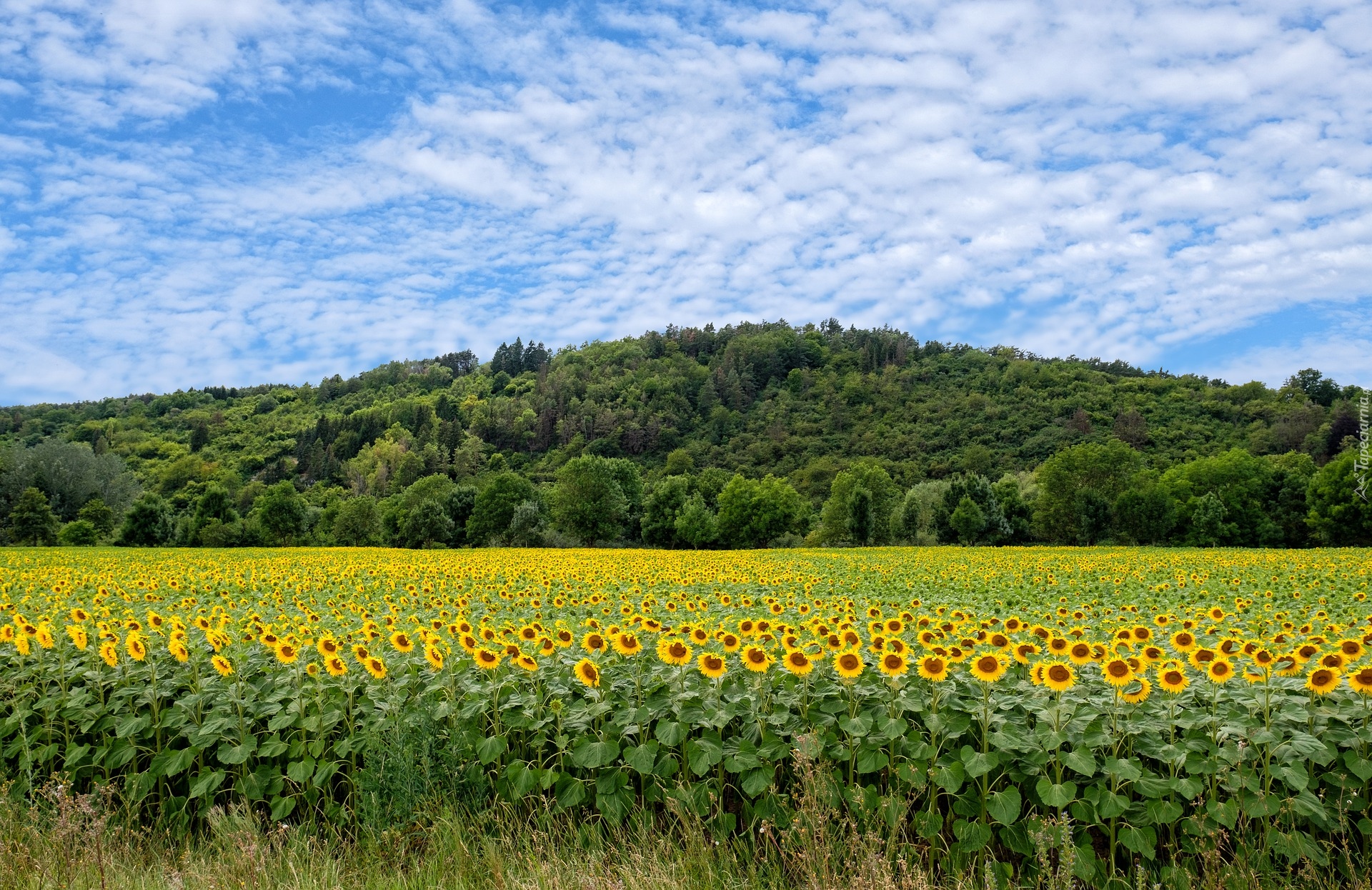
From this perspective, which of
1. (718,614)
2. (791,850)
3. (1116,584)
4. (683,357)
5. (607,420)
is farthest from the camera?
(683,357)

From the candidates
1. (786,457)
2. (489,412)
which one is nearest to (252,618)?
(786,457)

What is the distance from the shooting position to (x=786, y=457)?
106 meters

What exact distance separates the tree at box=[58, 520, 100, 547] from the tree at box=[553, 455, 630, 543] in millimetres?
36580

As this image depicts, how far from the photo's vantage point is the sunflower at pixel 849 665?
4.78 m

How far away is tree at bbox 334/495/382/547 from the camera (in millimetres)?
70188

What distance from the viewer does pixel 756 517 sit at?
68.2 meters

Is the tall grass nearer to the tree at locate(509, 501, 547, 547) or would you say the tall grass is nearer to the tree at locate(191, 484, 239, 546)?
the tree at locate(509, 501, 547, 547)

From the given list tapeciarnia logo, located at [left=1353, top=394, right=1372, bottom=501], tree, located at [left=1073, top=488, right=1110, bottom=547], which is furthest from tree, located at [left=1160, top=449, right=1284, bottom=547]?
tapeciarnia logo, located at [left=1353, top=394, right=1372, bottom=501]

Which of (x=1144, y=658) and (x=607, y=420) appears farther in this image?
(x=607, y=420)

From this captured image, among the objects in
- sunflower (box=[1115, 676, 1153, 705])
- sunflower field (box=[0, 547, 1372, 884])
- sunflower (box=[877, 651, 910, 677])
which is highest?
sunflower (box=[877, 651, 910, 677])

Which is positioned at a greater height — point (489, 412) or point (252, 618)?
point (489, 412)

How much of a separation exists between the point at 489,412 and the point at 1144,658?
5206 inches

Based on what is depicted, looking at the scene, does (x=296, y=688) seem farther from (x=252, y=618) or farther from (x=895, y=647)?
(x=895, y=647)

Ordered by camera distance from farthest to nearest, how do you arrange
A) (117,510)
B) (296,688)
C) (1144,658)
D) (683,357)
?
1. (683,357)
2. (117,510)
3. (296,688)
4. (1144,658)
